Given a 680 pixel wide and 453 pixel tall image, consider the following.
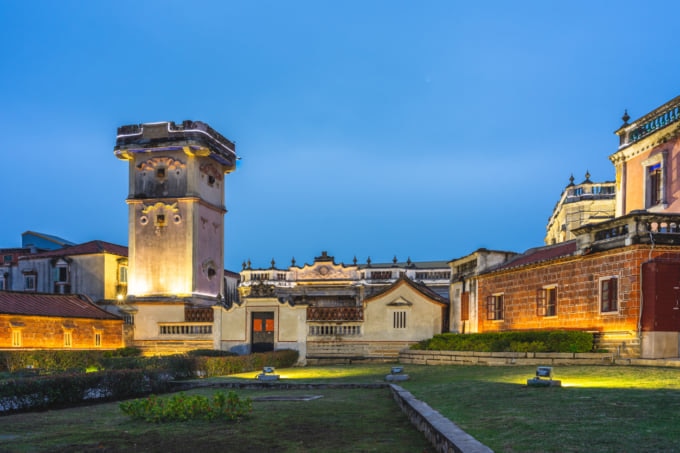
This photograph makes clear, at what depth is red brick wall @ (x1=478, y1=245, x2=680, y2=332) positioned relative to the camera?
2064cm

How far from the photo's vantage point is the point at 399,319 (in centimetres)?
3256

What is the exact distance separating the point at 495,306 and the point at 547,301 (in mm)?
4024

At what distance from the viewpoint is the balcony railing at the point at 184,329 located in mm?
33500

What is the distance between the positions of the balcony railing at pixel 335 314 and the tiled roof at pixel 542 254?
7167 millimetres

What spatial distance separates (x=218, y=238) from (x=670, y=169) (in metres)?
26.8

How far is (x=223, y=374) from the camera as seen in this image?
957 inches

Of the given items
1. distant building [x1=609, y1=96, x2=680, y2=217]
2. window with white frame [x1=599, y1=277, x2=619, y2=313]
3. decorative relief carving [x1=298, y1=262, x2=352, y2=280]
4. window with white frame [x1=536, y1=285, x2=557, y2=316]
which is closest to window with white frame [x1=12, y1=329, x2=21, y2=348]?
window with white frame [x1=536, y1=285, x2=557, y2=316]

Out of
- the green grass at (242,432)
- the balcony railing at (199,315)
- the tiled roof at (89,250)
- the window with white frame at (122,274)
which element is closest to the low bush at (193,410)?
the green grass at (242,432)

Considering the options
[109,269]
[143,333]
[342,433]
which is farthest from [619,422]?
[109,269]

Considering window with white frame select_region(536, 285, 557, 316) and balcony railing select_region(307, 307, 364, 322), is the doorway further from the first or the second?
window with white frame select_region(536, 285, 557, 316)

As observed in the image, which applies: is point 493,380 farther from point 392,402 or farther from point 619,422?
point 619,422

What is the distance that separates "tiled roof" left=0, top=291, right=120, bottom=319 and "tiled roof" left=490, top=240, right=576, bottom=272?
68.1 feet

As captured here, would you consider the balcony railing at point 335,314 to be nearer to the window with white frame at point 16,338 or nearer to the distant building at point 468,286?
the distant building at point 468,286

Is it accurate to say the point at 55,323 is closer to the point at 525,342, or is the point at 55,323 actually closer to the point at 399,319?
the point at 399,319
